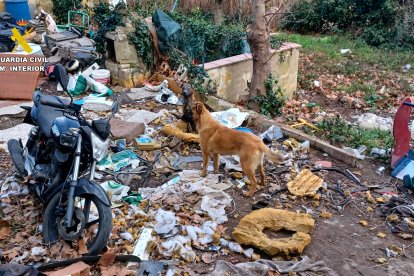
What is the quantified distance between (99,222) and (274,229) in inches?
71.4

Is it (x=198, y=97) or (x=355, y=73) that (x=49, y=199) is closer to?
(x=198, y=97)

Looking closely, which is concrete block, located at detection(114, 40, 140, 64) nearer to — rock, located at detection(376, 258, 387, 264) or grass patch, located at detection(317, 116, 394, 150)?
grass patch, located at detection(317, 116, 394, 150)

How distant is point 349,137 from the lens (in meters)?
7.08

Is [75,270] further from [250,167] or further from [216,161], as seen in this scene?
[216,161]

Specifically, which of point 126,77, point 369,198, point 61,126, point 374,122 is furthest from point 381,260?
point 126,77

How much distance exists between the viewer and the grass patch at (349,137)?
698 cm

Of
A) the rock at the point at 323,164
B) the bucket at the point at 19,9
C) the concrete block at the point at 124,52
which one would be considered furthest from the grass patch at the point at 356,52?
the bucket at the point at 19,9

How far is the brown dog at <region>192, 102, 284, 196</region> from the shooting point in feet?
17.1

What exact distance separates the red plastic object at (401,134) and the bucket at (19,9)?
37.0ft

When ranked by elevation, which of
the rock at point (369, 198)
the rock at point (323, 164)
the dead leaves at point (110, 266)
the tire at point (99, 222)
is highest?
the tire at point (99, 222)

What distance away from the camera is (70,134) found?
3.87 m

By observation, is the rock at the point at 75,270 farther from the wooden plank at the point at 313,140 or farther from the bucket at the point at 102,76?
the bucket at the point at 102,76

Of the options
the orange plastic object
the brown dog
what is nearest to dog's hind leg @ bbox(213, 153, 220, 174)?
the brown dog

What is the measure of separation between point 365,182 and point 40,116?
403 cm
